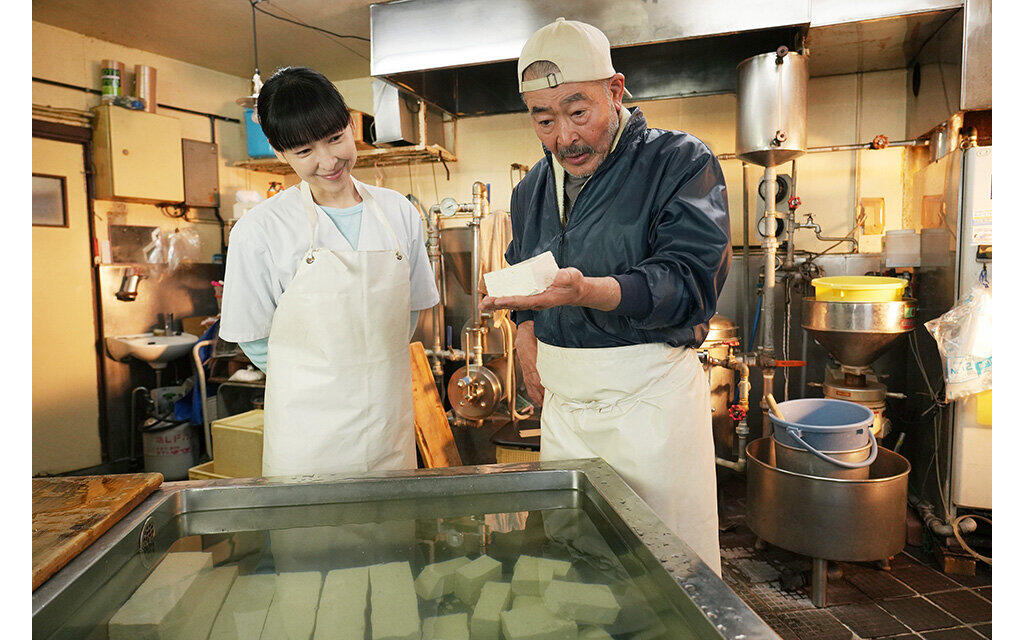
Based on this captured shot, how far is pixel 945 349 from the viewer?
2.79 m

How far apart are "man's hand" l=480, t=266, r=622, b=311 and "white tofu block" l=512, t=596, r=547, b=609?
0.52 m

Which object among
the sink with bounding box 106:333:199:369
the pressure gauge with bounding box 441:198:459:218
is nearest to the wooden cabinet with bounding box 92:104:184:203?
the sink with bounding box 106:333:199:369

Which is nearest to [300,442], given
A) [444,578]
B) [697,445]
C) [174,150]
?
[444,578]

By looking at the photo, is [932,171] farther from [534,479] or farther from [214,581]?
[214,581]

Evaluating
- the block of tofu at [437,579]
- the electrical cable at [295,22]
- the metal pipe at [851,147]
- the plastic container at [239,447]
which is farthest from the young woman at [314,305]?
the metal pipe at [851,147]

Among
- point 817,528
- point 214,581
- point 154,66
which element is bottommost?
point 817,528

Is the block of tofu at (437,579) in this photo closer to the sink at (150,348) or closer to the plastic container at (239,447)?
the plastic container at (239,447)

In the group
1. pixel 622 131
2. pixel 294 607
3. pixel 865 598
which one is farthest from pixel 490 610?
pixel 865 598

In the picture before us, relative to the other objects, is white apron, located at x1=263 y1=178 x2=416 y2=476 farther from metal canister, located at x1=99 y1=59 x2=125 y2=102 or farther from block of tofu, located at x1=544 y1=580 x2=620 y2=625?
metal canister, located at x1=99 y1=59 x2=125 y2=102

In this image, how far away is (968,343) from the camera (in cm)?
271

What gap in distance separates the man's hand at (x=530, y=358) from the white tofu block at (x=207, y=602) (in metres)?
1.00

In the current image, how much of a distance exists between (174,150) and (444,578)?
488 centimetres

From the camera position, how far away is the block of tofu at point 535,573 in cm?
98

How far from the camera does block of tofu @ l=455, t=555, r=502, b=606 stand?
0.97 m
